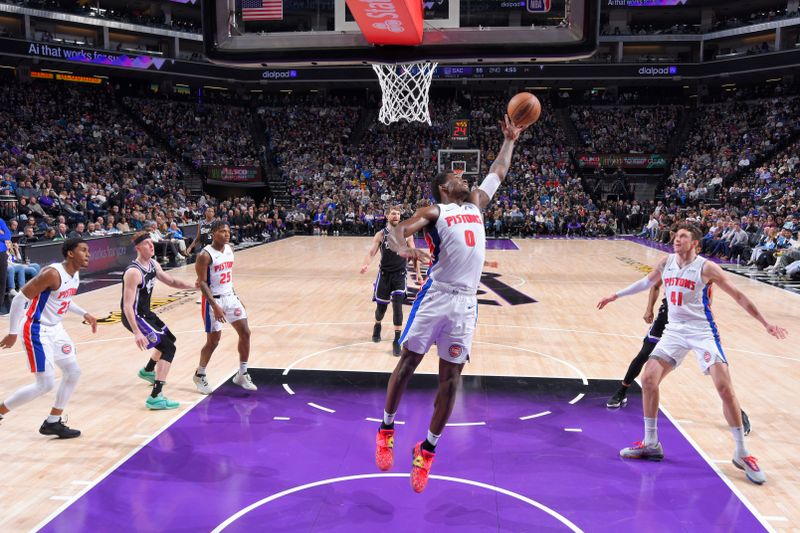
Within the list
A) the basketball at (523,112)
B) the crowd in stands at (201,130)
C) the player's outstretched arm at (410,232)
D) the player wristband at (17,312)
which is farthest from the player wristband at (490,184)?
the crowd in stands at (201,130)

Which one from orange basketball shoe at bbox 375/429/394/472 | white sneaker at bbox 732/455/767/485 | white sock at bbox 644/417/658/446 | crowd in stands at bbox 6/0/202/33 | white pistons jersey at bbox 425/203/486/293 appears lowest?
white sneaker at bbox 732/455/767/485

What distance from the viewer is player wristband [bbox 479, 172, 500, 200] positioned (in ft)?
14.8

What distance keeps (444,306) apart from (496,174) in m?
1.12

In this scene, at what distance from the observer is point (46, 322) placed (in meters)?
5.04

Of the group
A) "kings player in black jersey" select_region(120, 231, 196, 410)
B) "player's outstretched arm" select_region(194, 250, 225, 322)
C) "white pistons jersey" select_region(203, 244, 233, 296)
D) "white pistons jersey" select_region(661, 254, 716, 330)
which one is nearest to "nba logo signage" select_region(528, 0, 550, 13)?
"white pistons jersey" select_region(661, 254, 716, 330)

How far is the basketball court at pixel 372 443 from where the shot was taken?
4055mm

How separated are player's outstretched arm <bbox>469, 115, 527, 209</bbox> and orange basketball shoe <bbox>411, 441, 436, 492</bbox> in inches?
65.0

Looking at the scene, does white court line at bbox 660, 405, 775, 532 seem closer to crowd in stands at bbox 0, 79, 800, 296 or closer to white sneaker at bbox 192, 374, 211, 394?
white sneaker at bbox 192, 374, 211, 394

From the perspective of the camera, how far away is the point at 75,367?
5.16 m

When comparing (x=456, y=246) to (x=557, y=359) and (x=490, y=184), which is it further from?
(x=557, y=359)

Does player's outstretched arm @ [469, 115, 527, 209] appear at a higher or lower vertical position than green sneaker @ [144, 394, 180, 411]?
higher

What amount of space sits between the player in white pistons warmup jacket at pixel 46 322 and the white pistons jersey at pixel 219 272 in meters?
1.25

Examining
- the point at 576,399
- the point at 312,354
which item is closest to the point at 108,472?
the point at 312,354

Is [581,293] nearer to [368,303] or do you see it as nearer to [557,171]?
[368,303]
